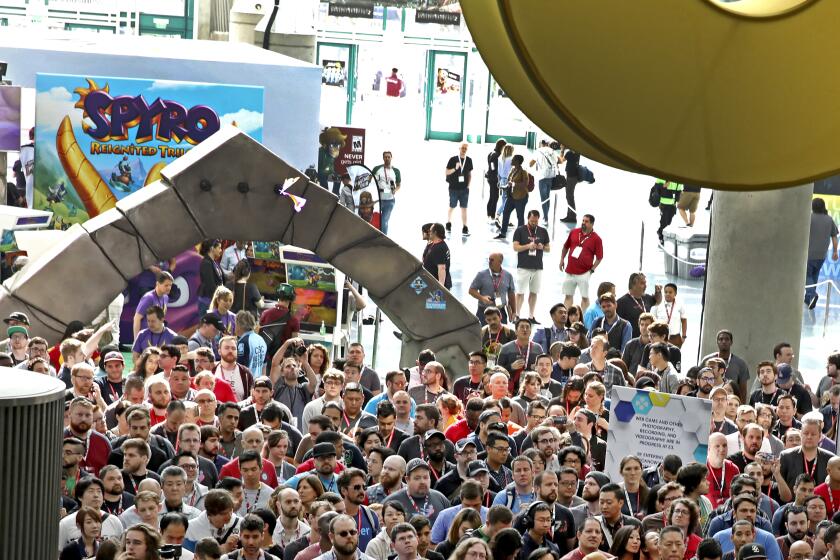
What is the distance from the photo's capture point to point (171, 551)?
25.7 feet

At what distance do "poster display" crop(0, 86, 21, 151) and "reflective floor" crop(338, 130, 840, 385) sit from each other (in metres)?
6.48

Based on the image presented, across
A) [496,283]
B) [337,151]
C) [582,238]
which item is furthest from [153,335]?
[337,151]

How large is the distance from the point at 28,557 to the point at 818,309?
19.4 metres

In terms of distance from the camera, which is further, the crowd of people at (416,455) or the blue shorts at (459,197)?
the blue shorts at (459,197)

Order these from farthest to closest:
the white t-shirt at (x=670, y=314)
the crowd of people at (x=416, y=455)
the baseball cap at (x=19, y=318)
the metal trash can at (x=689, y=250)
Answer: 1. the metal trash can at (x=689, y=250)
2. the white t-shirt at (x=670, y=314)
3. the baseball cap at (x=19, y=318)
4. the crowd of people at (x=416, y=455)

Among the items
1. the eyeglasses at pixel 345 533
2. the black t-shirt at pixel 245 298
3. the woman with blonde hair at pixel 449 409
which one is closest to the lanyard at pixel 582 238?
the black t-shirt at pixel 245 298

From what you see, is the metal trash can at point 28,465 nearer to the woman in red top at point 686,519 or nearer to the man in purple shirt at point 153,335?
the woman in red top at point 686,519

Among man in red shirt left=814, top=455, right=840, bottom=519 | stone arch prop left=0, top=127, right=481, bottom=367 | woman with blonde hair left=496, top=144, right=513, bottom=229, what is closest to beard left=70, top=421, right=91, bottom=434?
stone arch prop left=0, top=127, right=481, bottom=367

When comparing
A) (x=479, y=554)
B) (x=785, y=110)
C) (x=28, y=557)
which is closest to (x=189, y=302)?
(x=479, y=554)

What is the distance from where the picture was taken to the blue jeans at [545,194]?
90.9 feet

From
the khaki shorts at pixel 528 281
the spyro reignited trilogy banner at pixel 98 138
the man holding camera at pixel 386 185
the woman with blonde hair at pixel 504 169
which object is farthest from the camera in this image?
the woman with blonde hair at pixel 504 169

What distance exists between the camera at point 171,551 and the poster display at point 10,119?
48.5 ft

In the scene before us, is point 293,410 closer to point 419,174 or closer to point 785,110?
→ point 785,110

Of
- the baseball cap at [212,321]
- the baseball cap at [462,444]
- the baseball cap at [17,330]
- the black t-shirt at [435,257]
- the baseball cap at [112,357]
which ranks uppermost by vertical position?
the black t-shirt at [435,257]
